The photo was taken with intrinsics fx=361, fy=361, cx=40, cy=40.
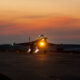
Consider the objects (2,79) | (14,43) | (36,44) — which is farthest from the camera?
(14,43)

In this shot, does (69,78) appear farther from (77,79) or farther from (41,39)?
(41,39)

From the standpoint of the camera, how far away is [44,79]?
84.3ft

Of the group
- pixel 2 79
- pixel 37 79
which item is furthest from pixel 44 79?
pixel 2 79

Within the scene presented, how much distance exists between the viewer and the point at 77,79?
85.4ft

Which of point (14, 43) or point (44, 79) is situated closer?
point (44, 79)

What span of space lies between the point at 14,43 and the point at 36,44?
3920cm

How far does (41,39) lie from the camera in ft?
451

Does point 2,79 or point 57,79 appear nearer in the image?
point 2,79

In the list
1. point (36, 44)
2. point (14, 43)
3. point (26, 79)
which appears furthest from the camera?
point (14, 43)

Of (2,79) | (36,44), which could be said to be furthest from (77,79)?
(36,44)

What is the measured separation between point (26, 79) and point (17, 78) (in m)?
0.92

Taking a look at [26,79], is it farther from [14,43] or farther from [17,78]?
[14,43]

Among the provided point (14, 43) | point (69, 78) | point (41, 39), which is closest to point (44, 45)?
point (41, 39)

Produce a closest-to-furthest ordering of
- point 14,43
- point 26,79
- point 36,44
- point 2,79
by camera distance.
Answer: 1. point 2,79
2. point 26,79
3. point 36,44
4. point 14,43
